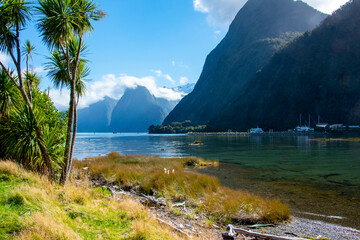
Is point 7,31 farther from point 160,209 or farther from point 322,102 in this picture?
point 322,102

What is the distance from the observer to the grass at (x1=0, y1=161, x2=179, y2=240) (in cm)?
569

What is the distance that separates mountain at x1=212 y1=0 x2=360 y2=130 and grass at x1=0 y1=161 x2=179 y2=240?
154 metres

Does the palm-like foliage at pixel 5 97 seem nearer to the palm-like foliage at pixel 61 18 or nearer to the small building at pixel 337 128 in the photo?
the palm-like foliage at pixel 61 18

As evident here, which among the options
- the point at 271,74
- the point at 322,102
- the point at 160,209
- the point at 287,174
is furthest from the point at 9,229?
the point at 271,74

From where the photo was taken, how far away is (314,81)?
15488cm

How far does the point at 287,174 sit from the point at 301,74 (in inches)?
6193

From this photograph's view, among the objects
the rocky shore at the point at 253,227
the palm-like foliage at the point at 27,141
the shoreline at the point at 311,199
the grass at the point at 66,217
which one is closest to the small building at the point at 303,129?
the shoreline at the point at 311,199

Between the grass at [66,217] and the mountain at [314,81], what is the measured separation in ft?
505

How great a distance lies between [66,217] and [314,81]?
172 meters

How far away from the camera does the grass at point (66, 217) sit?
5.69 metres

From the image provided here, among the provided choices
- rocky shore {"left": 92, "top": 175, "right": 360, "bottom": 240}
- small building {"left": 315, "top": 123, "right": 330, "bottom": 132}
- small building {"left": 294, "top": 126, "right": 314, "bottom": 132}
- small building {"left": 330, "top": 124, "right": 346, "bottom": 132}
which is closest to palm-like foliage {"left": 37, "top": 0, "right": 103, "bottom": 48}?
rocky shore {"left": 92, "top": 175, "right": 360, "bottom": 240}

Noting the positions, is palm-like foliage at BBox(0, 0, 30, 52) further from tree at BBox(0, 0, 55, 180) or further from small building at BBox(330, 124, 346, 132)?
small building at BBox(330, 124, 346, 132)

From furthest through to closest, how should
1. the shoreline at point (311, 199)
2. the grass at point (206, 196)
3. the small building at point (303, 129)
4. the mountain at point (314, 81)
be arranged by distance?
the small building at point (303, 129)
the mountain at point (314, 81)
the shoreline at point (311, 199)
the grass at point (206, 196)

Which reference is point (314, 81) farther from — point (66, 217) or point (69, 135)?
point (66, 217)
